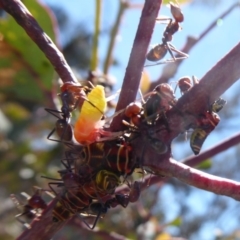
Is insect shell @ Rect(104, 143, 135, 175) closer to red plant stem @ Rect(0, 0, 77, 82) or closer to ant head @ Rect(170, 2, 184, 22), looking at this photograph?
red plant stem @ Rect(0, 0, 77, 82)

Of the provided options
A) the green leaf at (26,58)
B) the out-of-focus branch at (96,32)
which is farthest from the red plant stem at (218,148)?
the green leaf at (26,58)

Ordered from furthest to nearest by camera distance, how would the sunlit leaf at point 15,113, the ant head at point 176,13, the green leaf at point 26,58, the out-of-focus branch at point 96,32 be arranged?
the sunlit leaf at point 15,113 < the green leaf at point 26,58 < the out-of-focus branch at point 96,32 < the ant head at point 176,13

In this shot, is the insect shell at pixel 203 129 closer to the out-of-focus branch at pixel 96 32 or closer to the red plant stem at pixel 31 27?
the red plant stem at pixel 31 27

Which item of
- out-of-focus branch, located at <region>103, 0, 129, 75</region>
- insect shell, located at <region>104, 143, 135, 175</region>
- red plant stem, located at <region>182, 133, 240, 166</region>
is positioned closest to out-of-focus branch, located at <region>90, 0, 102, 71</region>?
out-of-focus branch, located at <region>103, 0, 129, 75</region>

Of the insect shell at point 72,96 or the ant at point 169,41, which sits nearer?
the insect shell at point 72,96

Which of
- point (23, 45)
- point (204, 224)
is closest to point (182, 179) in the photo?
point (23, 45)

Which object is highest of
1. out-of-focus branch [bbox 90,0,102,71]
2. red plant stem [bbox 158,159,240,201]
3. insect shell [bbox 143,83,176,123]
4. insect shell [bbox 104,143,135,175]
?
out-of-focus branch [bbox 90,0,102,71]
